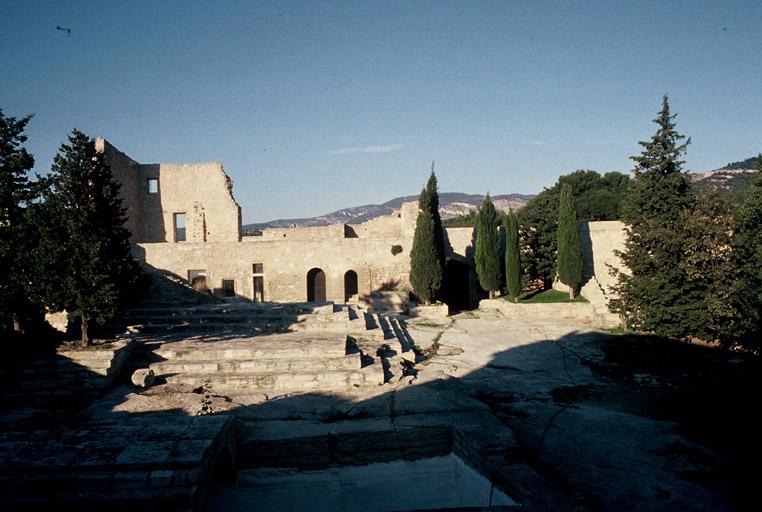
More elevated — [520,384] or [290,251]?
[290,251]

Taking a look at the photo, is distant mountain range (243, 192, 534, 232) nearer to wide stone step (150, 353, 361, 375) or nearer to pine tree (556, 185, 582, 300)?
pine tree (556, 185, 582, 300)

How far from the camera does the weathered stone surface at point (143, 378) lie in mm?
8602

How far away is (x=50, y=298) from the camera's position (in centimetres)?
880

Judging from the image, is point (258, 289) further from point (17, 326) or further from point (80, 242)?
point (80, 242)

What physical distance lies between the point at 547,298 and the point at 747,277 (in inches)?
344

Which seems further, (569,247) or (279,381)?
(569,247)

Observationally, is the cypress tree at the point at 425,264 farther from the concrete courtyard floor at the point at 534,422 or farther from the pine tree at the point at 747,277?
the pine tree at the point at 747,277

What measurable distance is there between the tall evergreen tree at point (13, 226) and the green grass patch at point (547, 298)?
16873 millimetres

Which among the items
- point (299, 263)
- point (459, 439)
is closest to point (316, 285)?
point (299, 263)

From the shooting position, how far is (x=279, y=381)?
8766 mm

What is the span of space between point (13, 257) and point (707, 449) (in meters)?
12.2

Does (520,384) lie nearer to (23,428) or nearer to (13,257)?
(23,428)

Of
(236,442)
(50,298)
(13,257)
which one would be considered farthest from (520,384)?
(13,257)

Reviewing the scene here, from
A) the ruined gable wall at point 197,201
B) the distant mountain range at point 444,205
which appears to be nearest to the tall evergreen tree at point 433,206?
the ruined gable wall at point 197,201
